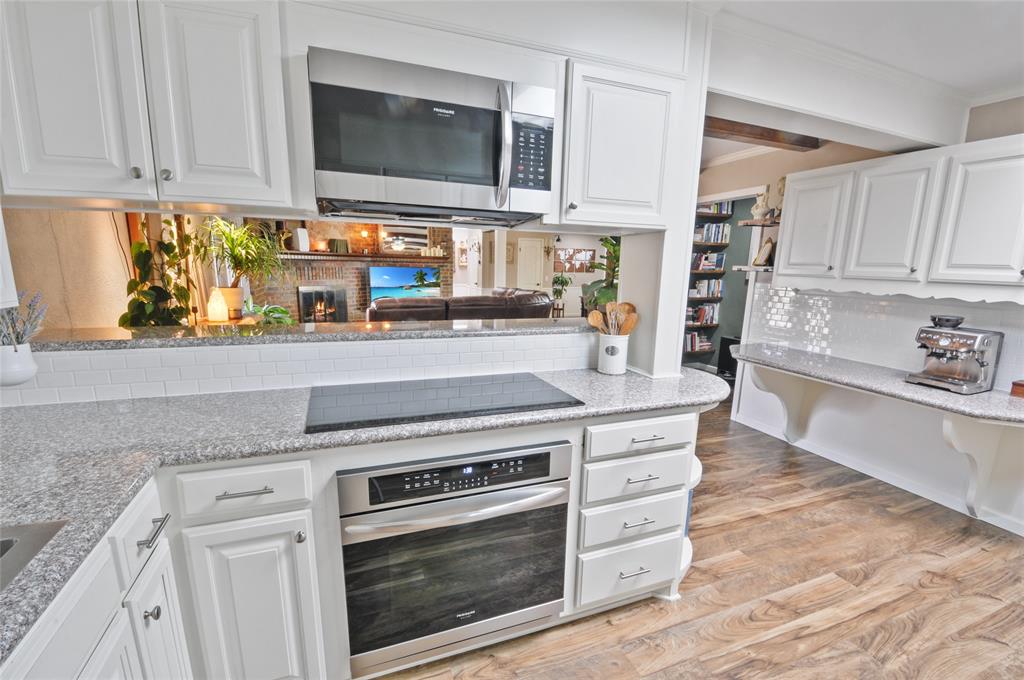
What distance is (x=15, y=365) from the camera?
116 centimetres

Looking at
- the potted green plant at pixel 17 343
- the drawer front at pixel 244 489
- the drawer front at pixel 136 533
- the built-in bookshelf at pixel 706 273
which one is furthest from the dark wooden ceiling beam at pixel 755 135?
the potted green plant at pixel 17 343

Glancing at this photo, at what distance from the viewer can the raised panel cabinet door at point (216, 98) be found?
118 cm

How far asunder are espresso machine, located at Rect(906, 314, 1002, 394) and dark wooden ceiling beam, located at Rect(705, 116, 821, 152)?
51.6 inches

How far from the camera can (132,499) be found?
3.07 ft

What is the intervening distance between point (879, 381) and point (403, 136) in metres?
2.82

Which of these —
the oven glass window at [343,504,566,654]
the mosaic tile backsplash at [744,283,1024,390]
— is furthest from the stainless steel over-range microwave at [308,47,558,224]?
the mosaic tile backsplash at [744,283,1024,390]

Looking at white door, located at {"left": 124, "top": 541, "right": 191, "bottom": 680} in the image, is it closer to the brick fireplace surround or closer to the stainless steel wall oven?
the stainless steel wall oven

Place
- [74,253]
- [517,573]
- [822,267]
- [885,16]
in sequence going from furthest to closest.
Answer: [822,267]
[74,253]
[885,16]
[517,573]

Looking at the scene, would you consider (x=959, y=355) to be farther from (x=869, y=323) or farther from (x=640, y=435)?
(x=640, y=435)

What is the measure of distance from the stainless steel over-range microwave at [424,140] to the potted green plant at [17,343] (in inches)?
34.4

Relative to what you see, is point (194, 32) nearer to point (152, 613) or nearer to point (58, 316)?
point (152, 613)

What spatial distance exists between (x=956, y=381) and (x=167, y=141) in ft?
11.9

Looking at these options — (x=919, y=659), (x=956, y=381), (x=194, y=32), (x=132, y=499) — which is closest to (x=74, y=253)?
(x=194, y=32)

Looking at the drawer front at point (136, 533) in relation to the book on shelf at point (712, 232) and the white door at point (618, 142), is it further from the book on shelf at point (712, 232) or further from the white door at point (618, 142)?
the book on shelf at point (712, 232)
